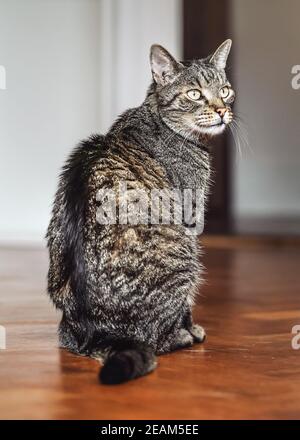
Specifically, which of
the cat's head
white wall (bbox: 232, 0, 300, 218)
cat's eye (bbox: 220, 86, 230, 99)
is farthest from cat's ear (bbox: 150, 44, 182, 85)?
white wall (bbox: 232, 0, 300, 218)

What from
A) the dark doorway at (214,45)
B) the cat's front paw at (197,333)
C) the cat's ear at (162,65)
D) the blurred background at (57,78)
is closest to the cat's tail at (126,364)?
the cat's front paw at (197,333)

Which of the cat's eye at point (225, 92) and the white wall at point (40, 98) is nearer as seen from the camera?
the cat's eye at point (225, 92)

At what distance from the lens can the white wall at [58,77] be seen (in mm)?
4020

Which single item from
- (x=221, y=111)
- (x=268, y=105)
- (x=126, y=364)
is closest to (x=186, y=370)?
(x=126, y=364)

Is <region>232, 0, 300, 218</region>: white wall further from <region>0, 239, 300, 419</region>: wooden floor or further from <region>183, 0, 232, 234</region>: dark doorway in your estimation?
<region>0, 239, 300, 419</region>: wooden floor

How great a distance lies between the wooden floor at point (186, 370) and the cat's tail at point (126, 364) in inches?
0.7

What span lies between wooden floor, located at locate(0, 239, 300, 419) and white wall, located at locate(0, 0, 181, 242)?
1435 mm

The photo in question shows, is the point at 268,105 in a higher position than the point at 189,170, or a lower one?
higher

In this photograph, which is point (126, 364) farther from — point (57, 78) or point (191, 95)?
point (57, 78)

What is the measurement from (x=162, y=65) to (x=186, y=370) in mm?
702

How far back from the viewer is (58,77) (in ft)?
13.4

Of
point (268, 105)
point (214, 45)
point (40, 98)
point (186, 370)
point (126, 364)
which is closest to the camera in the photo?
point (126, 364)

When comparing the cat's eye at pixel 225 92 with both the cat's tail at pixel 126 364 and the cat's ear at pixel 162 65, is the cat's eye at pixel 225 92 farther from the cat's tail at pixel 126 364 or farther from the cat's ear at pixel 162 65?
the cat's tail at pixel 126 364

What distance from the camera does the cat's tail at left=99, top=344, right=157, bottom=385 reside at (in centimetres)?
146
